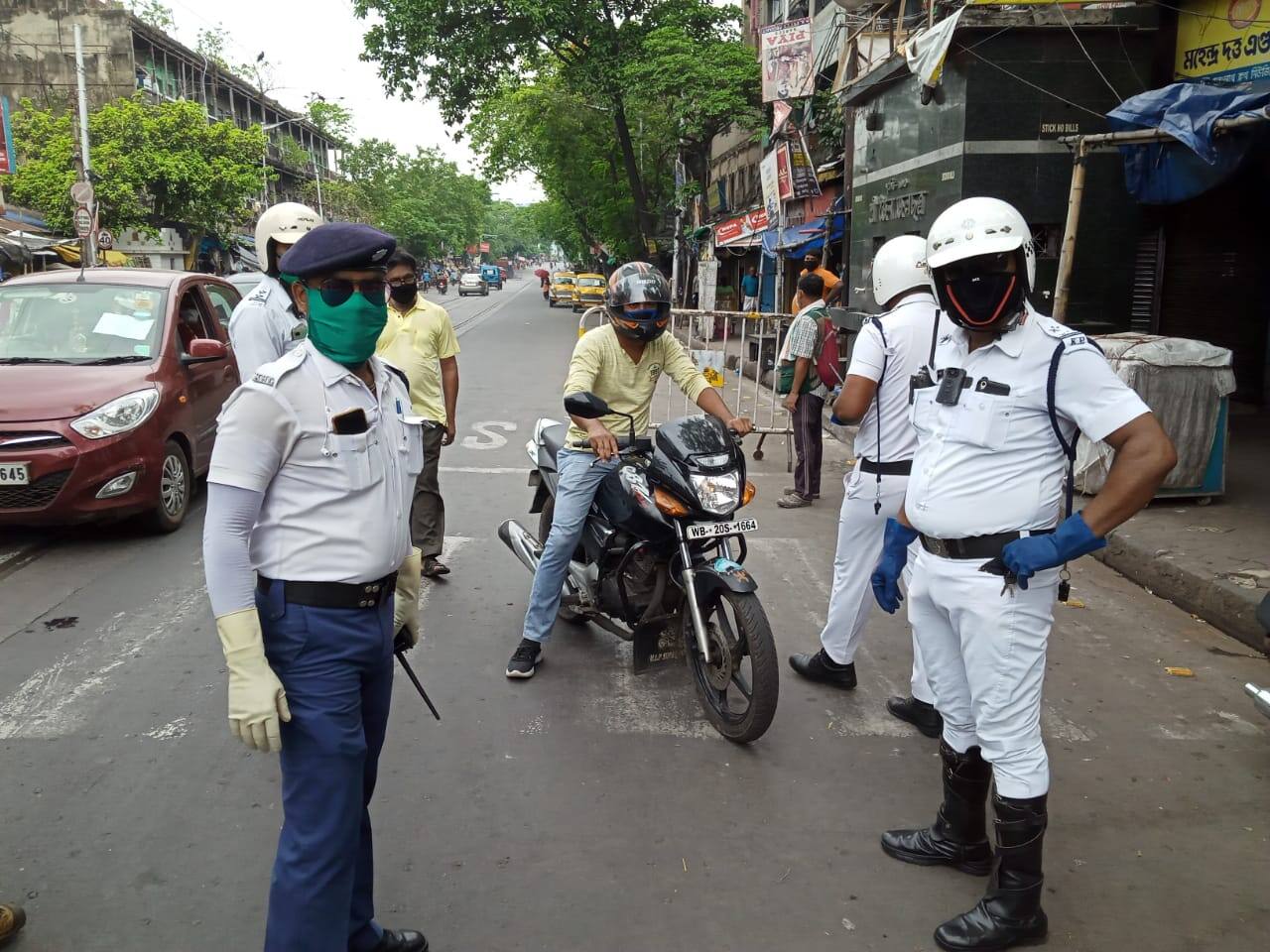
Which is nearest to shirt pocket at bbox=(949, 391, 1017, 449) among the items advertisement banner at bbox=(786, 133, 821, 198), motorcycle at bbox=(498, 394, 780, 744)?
motorcycle at bbox=(498, 394, 780, 744)

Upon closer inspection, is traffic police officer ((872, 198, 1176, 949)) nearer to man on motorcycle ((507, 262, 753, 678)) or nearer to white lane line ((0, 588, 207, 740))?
man on motorcycle ((507, 262, 753, 678))

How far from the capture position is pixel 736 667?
404 centimetres

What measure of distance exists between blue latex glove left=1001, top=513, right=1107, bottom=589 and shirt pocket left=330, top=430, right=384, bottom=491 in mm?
1625

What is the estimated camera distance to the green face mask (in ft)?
7.66

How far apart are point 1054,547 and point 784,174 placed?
18.4m

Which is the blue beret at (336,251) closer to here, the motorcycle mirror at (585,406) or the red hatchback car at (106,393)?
the motorcycle mirror at (585,406)

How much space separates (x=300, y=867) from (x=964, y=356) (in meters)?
2.16

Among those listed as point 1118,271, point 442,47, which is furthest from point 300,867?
point 442,47

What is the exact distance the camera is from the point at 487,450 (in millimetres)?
10352

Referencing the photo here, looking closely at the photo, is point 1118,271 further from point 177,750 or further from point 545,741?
point 177,750

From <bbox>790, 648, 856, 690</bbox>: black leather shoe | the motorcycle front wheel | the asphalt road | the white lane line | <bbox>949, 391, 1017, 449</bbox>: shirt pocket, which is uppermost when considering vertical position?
<bbox>949, 391, 1017, 449</bbox>: shirt pocket

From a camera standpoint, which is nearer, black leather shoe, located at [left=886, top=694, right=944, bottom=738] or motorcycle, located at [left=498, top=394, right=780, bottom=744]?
motorcycle, located at [left=498, top=394, right=780, bottom=744]

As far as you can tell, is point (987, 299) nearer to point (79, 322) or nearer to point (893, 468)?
point (893, 468)

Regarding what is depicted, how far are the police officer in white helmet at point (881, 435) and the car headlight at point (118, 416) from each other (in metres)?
4.73
